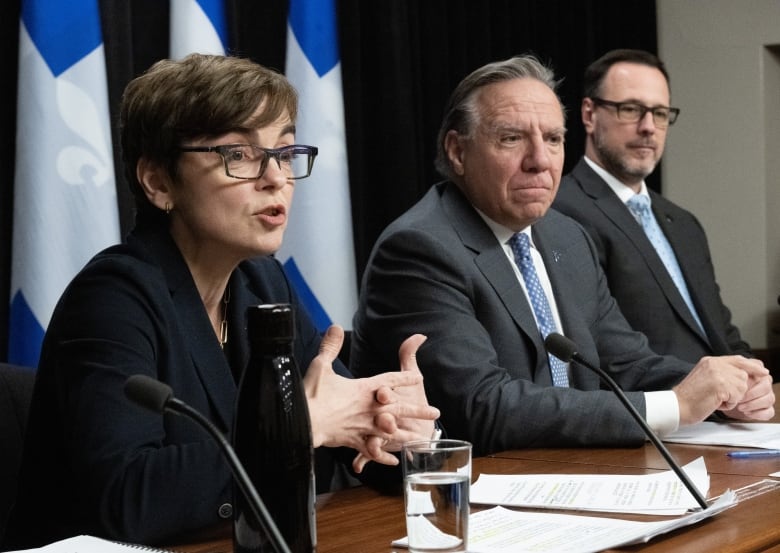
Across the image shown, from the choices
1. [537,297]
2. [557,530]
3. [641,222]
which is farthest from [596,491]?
[641,222]

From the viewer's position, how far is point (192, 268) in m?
1.95

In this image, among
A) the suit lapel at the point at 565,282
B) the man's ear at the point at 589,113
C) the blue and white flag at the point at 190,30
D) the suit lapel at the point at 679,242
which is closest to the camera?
the suit lapel at the point at 565,282

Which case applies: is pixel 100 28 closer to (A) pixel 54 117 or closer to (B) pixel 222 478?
(A) pixel 54 117

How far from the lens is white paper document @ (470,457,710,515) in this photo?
1.56 metres

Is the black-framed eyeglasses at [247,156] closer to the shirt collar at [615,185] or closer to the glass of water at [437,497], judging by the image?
the glass of water at [437,497]

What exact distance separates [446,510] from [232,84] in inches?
35.4

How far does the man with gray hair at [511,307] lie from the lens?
7.28 feet

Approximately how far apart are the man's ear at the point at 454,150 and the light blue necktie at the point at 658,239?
119 centimetres

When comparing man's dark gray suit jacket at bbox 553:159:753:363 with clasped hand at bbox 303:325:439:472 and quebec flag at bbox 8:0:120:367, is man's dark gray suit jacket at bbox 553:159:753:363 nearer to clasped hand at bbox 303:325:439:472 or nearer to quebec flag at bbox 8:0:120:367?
quebec flag at bbox 8:0:120:367

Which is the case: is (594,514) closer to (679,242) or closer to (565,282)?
(565,282)

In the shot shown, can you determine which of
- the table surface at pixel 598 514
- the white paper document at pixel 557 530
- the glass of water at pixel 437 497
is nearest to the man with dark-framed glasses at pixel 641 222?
the table surface at pixel 598 514

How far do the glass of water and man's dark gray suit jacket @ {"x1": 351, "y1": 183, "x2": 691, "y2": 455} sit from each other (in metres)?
0.92

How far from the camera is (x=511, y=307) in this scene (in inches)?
98.9

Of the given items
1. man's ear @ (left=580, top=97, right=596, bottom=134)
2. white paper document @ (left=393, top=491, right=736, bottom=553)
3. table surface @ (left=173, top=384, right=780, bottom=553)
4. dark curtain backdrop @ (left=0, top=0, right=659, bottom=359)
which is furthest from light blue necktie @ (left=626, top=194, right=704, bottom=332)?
white paper document @ (left=393, top=491, right=736, bottom=553)
